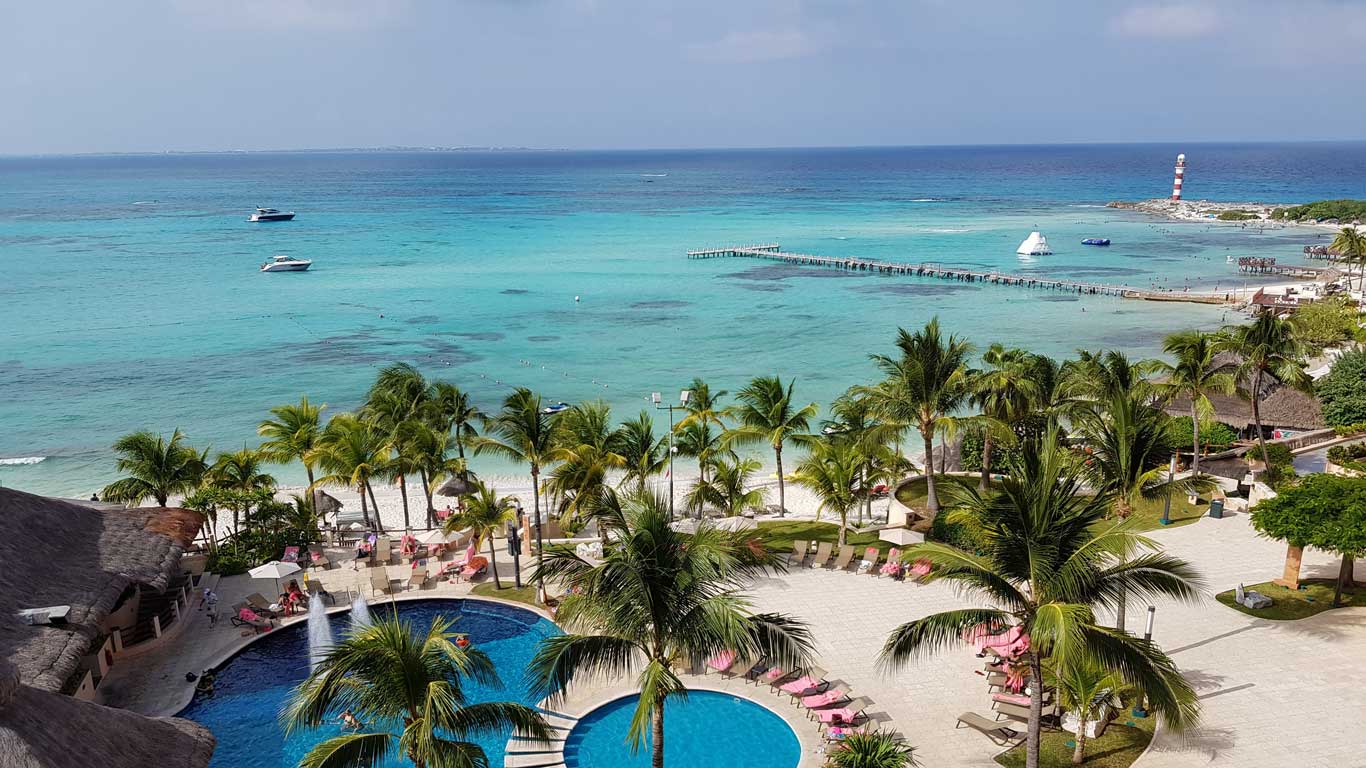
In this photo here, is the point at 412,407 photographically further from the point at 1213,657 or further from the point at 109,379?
the point at 109,379

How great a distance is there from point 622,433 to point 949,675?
963cm

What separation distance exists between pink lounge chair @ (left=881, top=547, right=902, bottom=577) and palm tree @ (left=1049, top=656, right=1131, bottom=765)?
21.0 feet

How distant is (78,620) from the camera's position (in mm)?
15508

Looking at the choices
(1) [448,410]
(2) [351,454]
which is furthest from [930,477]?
(2) [351,454]

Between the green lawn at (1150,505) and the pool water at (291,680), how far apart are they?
10.9 m

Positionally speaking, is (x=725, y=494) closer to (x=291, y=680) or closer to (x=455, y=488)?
(x=455, y=488)

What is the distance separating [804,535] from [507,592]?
7.72 metres

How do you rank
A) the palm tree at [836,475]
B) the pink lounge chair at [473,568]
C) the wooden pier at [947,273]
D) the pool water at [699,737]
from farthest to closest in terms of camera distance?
the wooden pier at [947,273] → the palm tree at [836,475] → the pink lounge chair at [473,568] → the pool water at [699,737]

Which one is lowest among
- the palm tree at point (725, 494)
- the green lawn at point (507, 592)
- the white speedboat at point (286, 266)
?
the green lawn at point (507, 592)

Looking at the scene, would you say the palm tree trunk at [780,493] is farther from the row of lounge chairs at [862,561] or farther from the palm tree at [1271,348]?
the palm tree at [1271,348]

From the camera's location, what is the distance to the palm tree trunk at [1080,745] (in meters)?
13.6

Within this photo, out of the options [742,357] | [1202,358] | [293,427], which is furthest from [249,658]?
[742,357]

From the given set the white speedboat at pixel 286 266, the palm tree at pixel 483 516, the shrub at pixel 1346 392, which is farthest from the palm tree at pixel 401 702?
the white speedboat at pixel 286 266

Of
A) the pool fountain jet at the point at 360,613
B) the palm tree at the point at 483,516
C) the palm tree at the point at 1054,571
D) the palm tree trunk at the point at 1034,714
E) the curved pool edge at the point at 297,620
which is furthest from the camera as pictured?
the palm tree at the point at 483,516
